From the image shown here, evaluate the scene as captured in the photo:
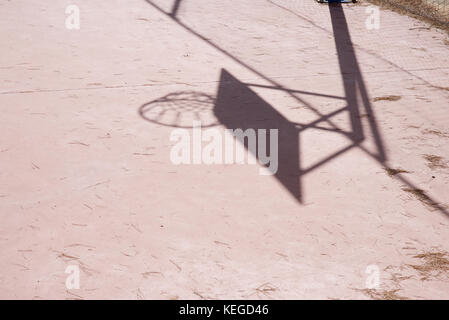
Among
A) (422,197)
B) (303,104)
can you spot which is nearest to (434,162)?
(422,197)

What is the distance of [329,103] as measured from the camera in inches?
236

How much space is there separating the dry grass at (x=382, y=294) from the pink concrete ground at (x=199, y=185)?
3 cm

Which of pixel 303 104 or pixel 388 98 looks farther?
pixel 388 98

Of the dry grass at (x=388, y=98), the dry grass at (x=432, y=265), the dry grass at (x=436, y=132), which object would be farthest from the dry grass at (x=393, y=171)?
the dry grass at (x=388, y=98)

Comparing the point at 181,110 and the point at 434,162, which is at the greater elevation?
the point at 434,162

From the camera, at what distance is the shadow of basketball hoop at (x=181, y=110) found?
5363mm

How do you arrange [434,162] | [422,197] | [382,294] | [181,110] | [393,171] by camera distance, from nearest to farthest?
[382,294] < [422,197] < [393,171] < [434,162] < [181,110]

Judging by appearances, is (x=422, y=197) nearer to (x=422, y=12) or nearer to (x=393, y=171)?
(x=393, y=171)

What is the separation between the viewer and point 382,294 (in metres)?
3.14

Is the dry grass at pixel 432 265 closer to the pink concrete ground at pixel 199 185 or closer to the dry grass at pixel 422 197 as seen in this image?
the pink concrete ground at pixel 199 185

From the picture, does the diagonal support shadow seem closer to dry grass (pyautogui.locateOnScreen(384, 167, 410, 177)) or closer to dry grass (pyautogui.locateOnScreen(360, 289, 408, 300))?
dry grass (pyautogui.locateOnScreen(384, 167, 410, 177))

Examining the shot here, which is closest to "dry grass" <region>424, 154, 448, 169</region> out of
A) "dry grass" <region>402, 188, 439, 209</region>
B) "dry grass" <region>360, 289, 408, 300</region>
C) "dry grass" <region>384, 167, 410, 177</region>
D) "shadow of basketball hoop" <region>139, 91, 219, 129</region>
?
"dry grass" <region>384, 167, 410, 177</region>

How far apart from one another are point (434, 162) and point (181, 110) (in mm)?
2672

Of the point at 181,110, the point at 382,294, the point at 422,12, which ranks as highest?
the point at 422,12
